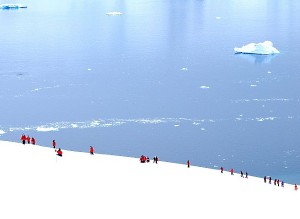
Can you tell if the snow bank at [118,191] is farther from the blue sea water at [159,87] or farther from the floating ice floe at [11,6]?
the floating ice floe at [11,6]

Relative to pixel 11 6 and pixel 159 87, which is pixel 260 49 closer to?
pixel 159 87

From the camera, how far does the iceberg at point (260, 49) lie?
71938 mm

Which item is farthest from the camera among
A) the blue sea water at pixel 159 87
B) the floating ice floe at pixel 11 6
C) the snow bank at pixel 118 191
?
the floating ice floe at pixel 11 6

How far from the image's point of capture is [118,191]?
73.4 feet

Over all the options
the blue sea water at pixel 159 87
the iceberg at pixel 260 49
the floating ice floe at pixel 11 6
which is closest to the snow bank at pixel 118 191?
the blue sea water at pixel 159 87

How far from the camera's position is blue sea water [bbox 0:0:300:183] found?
4328 centimetres

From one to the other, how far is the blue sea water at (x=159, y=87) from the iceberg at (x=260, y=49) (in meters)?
0.98

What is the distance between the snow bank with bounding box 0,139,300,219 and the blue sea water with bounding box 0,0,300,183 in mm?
12704

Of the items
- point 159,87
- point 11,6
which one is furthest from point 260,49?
point 11,6

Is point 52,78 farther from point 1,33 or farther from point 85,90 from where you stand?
point 1,33

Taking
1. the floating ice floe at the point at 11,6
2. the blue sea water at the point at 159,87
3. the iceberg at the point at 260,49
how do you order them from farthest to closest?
the floating ice floe at the point at 11,6 < the iceberg at the point at 260,49 < the blue sea water at the point at 159,87

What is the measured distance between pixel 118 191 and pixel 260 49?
→ 173 feet

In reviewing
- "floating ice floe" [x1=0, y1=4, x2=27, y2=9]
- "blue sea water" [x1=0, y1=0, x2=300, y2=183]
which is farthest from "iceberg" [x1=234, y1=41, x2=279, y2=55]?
"floating ice floe" [x1=0, y1=4, x2=27, y2=9]

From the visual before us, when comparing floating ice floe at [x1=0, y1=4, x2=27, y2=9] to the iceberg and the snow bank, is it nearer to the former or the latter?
the iceberg
